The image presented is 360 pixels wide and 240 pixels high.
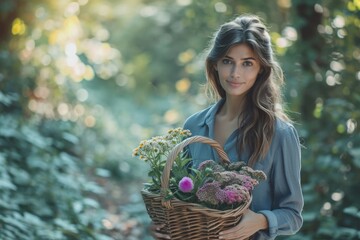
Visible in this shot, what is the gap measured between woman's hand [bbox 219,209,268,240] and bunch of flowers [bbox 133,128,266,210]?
88mm

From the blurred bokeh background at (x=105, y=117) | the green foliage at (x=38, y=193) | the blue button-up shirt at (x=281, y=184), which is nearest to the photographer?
the blue button-up shirt at (x=281, y=184)

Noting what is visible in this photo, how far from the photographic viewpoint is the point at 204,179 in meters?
2.45

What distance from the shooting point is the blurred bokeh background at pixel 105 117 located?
A: 5062 mm

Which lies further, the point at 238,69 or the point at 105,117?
the point at 105,117

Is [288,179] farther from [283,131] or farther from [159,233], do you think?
[159,233]

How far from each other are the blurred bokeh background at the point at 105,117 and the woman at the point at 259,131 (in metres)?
1.67

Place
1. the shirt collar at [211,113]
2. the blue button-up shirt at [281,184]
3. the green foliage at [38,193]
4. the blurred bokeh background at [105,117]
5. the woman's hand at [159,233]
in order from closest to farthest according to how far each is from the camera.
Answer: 1. the woman's hand at [159,233]
2. the blue button-up shirt at [281,184]
3. the shirt collar at [211,113]
4. the green foliage at [38,193]
5. the blurred bokeh background at [105,117]

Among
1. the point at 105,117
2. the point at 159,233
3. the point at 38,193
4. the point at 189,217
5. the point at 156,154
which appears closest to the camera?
the point at 189,217

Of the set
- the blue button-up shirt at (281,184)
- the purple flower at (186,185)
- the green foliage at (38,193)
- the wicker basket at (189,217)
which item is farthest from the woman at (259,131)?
the green foliage at (38,193)

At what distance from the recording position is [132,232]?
5.86 metres

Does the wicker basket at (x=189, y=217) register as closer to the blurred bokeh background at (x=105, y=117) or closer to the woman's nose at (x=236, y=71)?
the woman's nose at (x=236, y=71)

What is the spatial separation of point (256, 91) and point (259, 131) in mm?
196

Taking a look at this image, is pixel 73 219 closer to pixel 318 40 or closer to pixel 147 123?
pixel 318 40

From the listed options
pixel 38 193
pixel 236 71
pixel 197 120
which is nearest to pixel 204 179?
pixel 236 71
